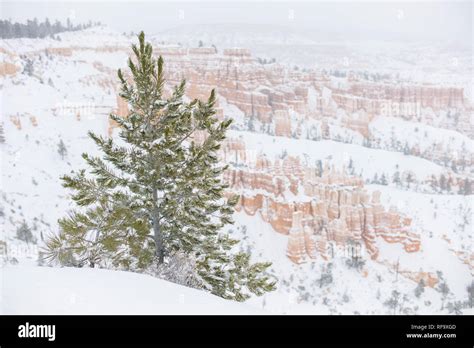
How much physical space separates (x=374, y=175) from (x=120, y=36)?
100606 mm

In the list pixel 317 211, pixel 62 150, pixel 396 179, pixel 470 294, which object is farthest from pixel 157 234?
pixel 396 179

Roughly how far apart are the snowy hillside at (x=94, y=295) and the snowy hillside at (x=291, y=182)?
0.03 m

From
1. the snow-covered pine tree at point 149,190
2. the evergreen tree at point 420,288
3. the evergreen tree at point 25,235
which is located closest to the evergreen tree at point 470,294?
the evergreen tree at point 420,288

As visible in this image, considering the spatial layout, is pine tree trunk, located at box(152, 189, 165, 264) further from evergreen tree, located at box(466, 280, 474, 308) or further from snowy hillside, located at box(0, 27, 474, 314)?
evergreen tree, located at box(466, 280, 474, 308)

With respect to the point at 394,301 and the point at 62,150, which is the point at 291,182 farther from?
the point at 62,150

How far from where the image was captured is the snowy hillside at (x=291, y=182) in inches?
899

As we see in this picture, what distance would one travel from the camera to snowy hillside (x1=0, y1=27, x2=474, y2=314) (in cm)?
2284

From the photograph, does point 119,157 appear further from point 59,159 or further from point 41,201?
point 59,159

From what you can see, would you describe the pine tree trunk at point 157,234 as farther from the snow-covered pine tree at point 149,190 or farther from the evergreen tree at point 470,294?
the evergreen tree at point 470,294

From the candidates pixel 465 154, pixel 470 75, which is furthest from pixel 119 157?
pixel 470 75

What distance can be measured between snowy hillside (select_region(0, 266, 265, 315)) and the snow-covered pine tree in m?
1.97

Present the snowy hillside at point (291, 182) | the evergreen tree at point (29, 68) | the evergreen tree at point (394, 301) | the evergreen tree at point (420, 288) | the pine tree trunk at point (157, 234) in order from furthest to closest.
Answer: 1. the evergreen tree at point (29, 68)
2. the evergreen tree at point (420, 288)
3. the evergreen tree at point (394, 301)
4. the snowy hillside at point (291, 182)
5. the pine tree trunk at point (157, 234)

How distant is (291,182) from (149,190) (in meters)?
35.9
